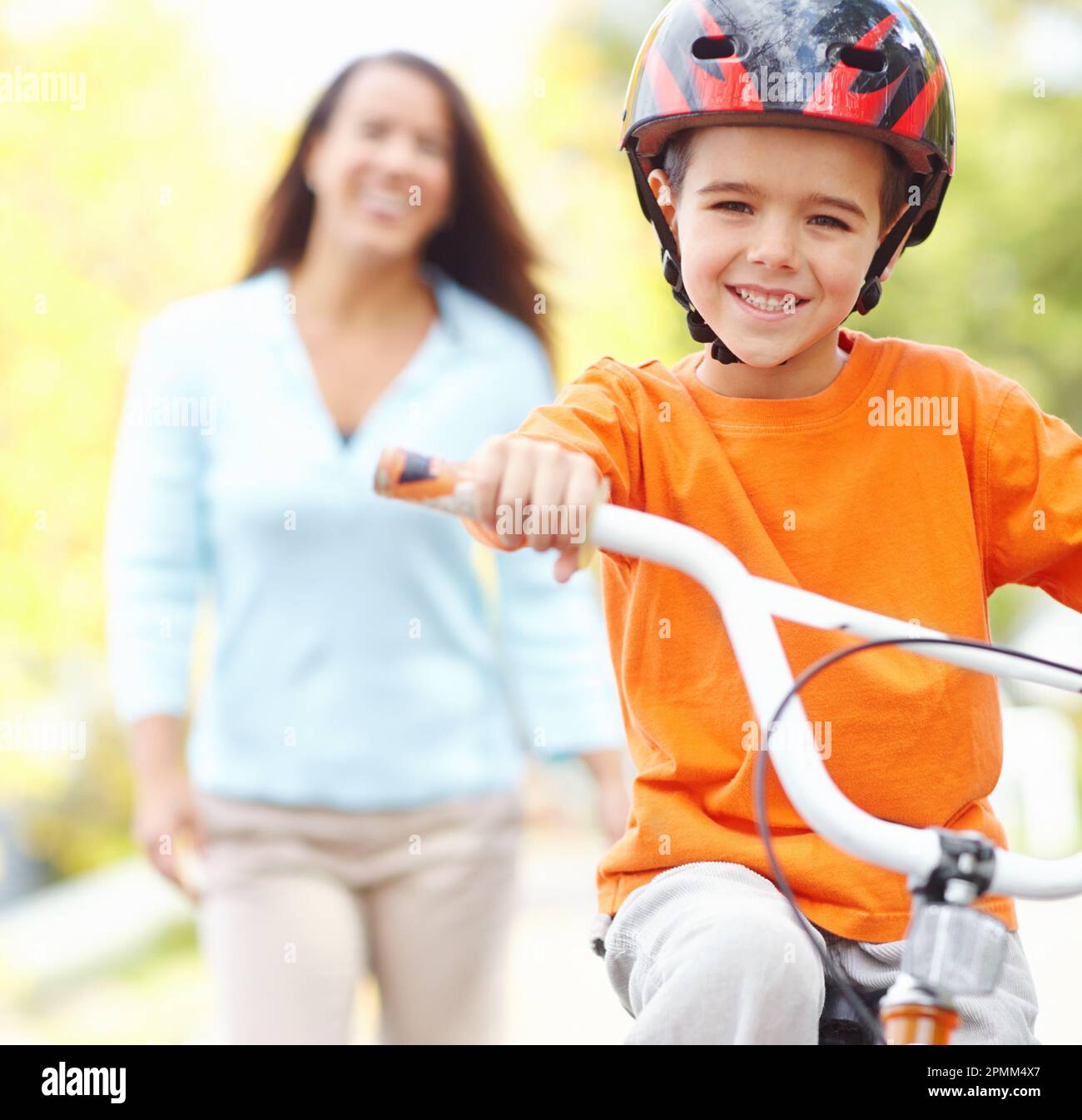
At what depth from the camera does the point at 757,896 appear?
87.9 inches

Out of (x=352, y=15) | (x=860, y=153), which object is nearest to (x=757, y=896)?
(x=860, y=153)

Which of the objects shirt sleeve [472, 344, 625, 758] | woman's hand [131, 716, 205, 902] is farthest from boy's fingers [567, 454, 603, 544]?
woman's hand [131, 716, 205, 902]

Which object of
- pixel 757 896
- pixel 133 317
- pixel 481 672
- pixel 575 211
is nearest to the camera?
pixel 757 896

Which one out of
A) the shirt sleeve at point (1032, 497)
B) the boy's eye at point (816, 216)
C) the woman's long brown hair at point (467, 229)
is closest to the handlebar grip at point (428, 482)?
the boy's eye at point (816, 216)

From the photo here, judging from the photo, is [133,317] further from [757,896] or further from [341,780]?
[757,896]

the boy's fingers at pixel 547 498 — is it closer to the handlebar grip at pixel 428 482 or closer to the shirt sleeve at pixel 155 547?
the handlebar grip at pixel 428 482

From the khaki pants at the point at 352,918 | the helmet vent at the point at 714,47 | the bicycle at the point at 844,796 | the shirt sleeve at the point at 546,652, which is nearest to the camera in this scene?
the bicycle at the point at 844,796

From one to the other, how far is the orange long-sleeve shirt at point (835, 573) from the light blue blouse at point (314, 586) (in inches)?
64.2

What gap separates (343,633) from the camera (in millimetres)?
4207

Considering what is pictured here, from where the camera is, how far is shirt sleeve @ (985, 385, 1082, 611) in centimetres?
254

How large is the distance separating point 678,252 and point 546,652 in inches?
73.1

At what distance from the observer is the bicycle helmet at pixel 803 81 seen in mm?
2449

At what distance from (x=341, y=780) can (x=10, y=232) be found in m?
5.40
